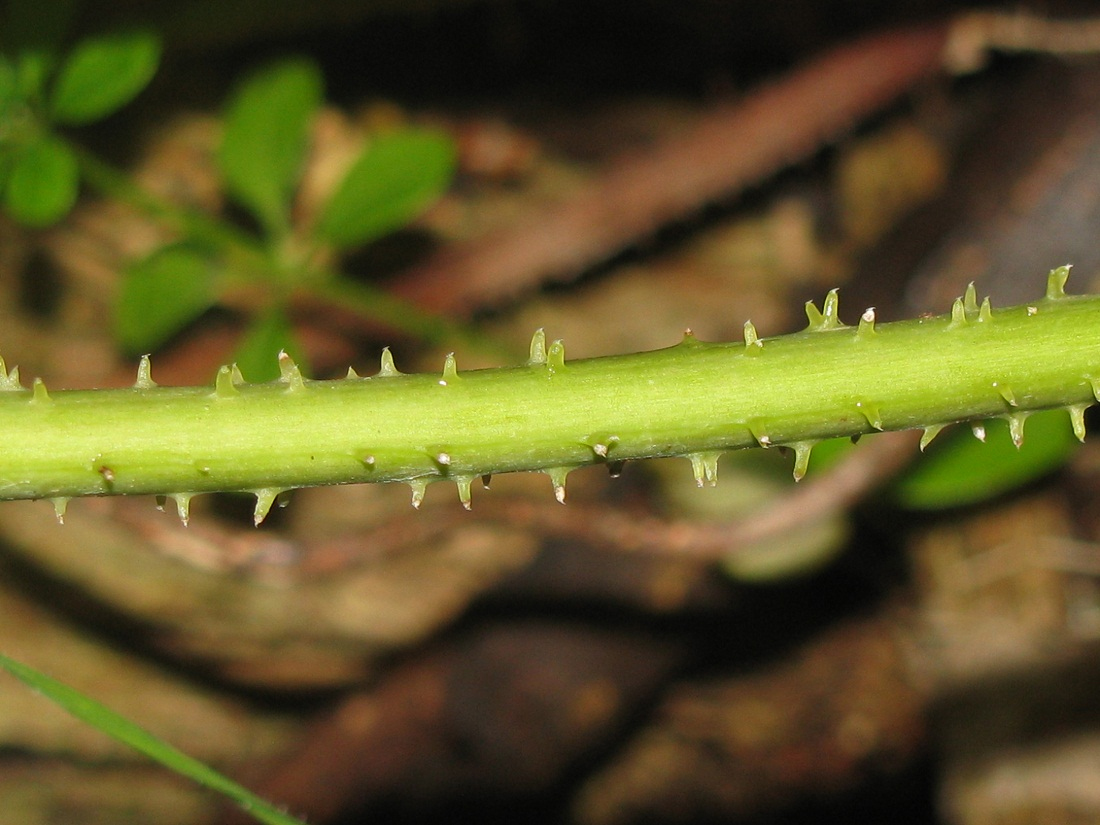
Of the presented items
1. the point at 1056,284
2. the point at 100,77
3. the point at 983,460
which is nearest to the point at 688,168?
the point at 983,460

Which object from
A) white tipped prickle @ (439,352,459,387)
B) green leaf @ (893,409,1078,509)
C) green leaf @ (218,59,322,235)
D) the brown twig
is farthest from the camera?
the brown twig

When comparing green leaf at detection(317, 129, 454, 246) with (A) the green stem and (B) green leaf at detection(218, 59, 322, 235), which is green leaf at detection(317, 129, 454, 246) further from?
(A) the green stem

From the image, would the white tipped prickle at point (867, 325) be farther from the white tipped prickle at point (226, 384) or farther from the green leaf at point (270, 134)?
the green leaf at point (270, 134)

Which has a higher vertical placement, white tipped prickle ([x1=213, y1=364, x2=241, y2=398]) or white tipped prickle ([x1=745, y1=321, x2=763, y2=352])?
white tipped prickle ([x1=745, y1=321, x2=763, y2=352])

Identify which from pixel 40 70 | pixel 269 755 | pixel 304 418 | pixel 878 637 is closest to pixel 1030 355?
pixel 304 418

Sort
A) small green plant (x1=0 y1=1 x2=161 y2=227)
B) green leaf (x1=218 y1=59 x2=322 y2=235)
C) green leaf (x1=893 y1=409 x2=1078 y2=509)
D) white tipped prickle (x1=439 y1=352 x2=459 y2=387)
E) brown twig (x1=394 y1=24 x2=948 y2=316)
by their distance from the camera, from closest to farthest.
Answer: white tipped prickle (x1=439 y1=352 x2=459 y2=387) < small green plant (x1=0 y1=1 x2=161 y2=227) < green leaf (x1=893 y1=409 x2=1078 y2=509) < green leaf (x1=218 y1=59 x2=322 y2=235) < brown twig (x1=394 y1=24 x2=948 y2=316)

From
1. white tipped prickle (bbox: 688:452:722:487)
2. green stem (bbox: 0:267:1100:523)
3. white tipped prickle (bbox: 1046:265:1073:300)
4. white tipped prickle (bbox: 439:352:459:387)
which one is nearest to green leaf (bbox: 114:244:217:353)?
green stem (bbox: 0:267:1100:523)
